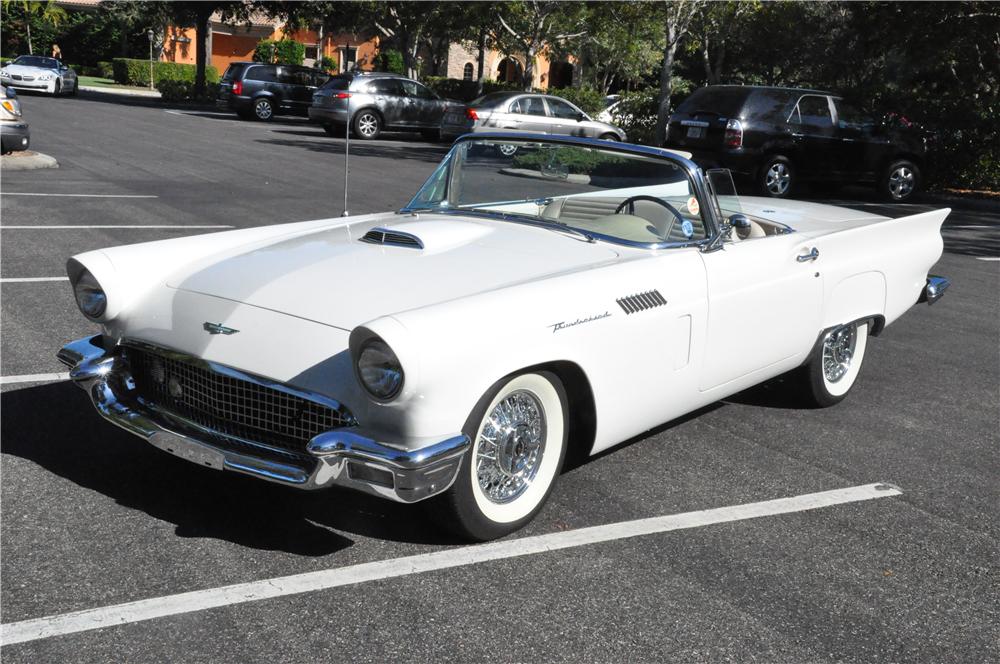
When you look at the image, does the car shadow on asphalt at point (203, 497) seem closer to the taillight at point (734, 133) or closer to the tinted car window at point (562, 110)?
the taillight at point (734, 133)

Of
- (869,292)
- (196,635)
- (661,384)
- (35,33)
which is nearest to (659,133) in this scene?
(869,292)

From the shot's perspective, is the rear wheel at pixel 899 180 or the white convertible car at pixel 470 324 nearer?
the white convertible car at pixel 470 324

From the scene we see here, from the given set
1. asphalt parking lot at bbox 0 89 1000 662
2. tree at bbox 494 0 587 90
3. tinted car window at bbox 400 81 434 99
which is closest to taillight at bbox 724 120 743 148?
asphalt parking lot at bbox 0 89 1000 662

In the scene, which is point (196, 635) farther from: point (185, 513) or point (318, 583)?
point (185, 513)

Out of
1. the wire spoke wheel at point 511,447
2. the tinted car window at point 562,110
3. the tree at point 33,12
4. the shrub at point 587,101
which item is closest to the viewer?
the wire spoke wheel at point 511,447

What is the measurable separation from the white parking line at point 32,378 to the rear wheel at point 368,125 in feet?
64.8

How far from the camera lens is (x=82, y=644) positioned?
296cm

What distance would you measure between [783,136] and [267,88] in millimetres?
17507

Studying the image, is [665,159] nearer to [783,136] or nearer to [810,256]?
[810,256]

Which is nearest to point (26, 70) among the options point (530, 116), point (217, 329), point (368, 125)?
point (368, 125)

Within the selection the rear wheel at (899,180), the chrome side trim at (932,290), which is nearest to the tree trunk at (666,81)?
the rear wheel at (899,180)

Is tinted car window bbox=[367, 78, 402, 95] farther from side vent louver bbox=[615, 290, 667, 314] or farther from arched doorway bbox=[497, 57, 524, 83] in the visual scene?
arched doorway bbox=[497, 57, 524, 83]

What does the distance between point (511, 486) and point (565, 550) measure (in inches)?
12.7

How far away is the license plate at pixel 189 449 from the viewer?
3.57 meters
